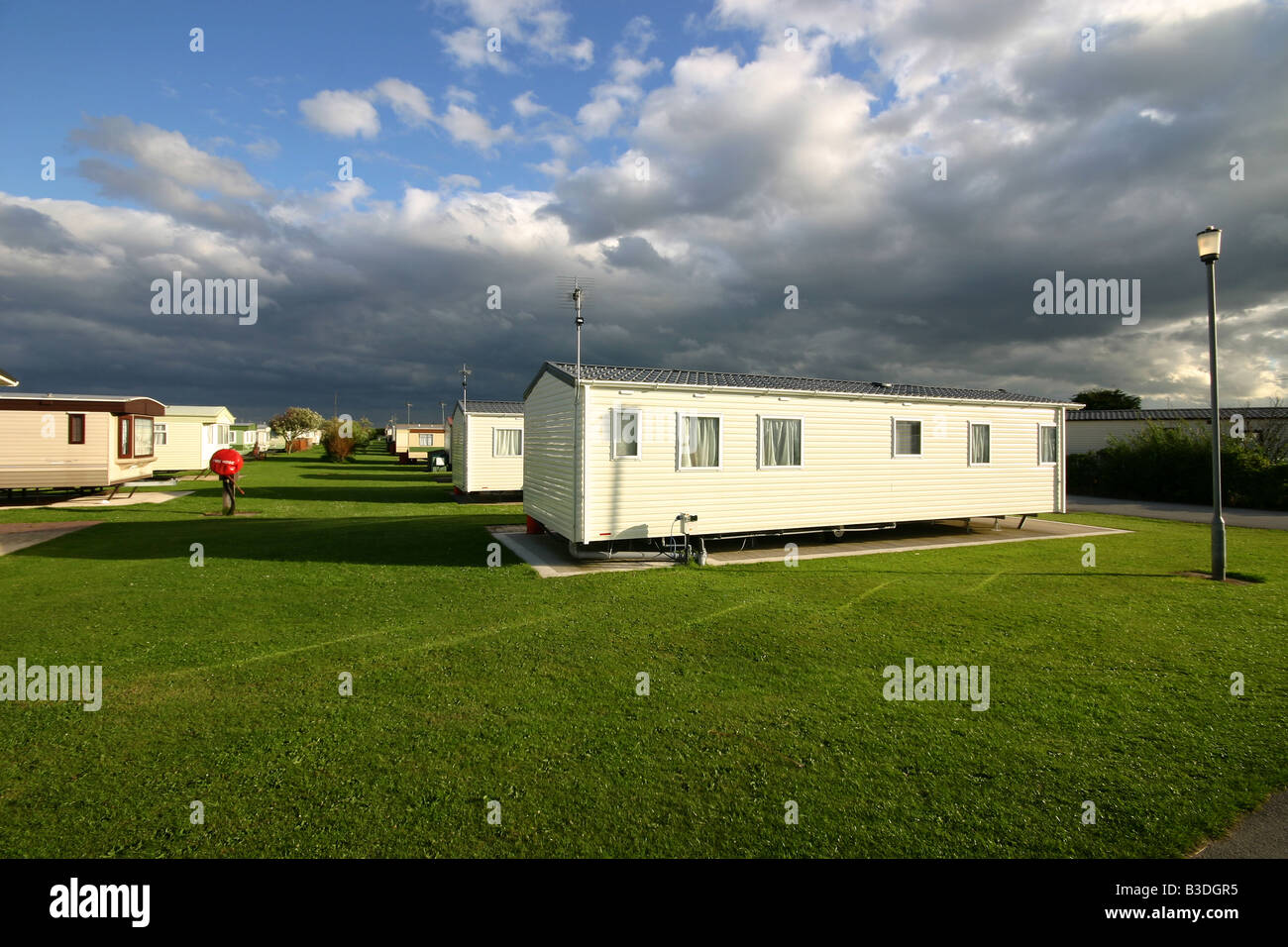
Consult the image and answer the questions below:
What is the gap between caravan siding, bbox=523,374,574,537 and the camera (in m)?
11.3

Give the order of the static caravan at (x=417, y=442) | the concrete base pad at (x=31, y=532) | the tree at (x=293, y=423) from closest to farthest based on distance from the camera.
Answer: the concrete base pad at (x=31, y=532)
the static caravan at (x=417, y=442)
the tree at (x=293, y=423)

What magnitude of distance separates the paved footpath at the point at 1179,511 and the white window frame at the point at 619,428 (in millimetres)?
15776

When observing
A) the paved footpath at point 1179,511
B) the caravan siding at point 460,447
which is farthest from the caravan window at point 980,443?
the caravan siding at point 460,447

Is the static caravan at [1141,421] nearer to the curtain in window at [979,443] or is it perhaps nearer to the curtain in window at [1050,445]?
the curtain in window at [1050,445]

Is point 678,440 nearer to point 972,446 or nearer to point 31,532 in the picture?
point 972,446

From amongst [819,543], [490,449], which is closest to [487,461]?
[490,449]

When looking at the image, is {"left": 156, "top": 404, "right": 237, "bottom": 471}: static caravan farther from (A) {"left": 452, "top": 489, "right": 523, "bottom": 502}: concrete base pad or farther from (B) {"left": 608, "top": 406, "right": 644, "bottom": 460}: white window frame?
(B) {"left": 608, "top": 406, "right": 644, "bottom": 460}: white window frame

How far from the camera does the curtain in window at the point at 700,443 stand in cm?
1131

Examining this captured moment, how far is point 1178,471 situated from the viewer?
2292 cm

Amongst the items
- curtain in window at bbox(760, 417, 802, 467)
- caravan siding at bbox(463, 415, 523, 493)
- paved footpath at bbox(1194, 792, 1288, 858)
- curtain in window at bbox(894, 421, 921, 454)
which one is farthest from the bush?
caravan siding at bbox(463, 415, 523, 493)

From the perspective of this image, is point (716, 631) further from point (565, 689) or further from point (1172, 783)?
point (1172, 783)

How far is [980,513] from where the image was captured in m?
14.3
